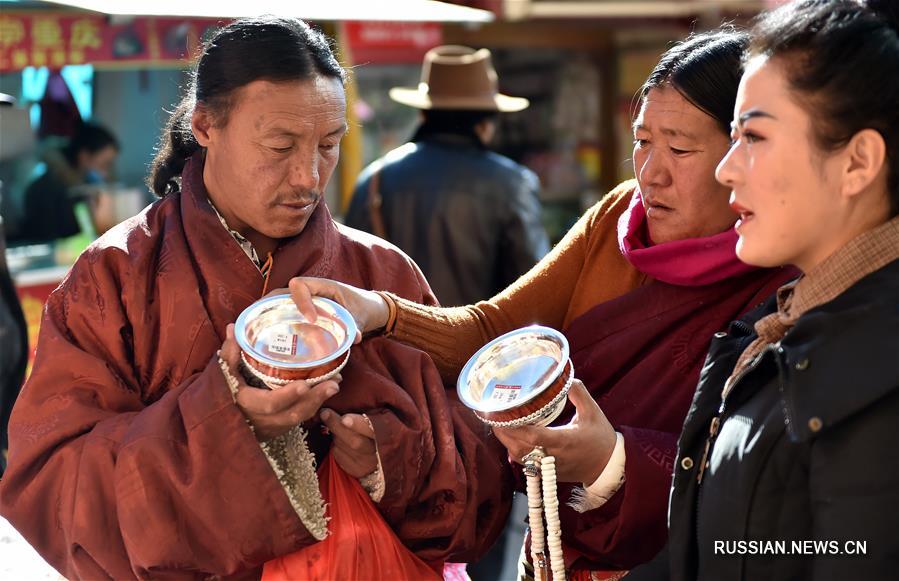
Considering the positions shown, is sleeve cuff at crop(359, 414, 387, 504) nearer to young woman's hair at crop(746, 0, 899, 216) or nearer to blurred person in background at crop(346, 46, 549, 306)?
young woman's hair at crop(746, 0, 899, 216)

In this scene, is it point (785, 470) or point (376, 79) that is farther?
point (376, 79)

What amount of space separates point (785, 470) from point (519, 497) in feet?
14.1

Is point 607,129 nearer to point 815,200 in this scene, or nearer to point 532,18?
point 532,18

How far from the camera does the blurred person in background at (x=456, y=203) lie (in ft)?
15.0

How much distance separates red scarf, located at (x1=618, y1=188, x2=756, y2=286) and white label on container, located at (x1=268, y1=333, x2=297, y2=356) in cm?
71

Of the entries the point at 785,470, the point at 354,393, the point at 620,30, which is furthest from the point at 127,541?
the point at 620,30

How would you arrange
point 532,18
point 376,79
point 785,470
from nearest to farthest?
point 785,470, point 376,79, point 532,18

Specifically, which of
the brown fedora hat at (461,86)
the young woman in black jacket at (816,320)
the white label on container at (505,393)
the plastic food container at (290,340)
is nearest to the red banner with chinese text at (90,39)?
the brown fedora hat at (461,86)

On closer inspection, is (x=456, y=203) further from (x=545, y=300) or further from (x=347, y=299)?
(x=347, y=299)

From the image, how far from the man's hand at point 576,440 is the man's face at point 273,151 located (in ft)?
2.24

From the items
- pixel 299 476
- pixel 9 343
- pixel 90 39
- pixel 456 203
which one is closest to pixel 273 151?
pixel 299 476

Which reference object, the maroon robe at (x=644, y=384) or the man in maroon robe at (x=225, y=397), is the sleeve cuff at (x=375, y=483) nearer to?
the man in maroon robe at (x=225, y=397)

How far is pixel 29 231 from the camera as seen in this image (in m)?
5.40

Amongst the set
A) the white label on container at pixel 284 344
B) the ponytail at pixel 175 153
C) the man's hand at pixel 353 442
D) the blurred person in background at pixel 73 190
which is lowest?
the blurred person in background at pixel 73 190
